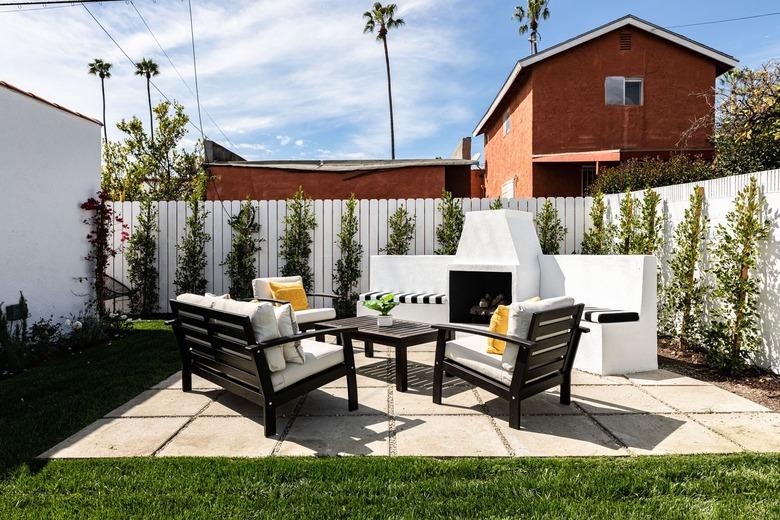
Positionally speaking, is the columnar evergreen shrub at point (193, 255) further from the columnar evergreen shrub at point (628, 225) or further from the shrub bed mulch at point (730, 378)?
the shrub bed mulch at point (730, 378)

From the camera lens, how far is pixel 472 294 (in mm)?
6742

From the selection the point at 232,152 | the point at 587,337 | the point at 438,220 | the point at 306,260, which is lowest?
the point at 587,337

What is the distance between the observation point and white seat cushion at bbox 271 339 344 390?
3533 millimetres

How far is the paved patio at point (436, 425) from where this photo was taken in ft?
10.4

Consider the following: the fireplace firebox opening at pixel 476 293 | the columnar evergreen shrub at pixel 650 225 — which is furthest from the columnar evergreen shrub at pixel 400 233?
the columnar evergreen shrub at pixel 650 225

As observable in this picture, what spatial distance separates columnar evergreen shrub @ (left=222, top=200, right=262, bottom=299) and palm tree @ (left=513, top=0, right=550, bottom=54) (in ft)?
61.5

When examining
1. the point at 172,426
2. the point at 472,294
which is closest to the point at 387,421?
the point at 172,426

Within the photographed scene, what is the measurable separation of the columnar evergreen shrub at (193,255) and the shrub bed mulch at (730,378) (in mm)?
7548

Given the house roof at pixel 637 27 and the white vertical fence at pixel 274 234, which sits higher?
the house roof at pixel 637 27

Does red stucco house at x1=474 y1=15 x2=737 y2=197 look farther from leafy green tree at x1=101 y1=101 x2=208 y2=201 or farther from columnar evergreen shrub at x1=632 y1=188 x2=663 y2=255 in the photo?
leafy green tree at x1=101 y1=101 x2=208 y2=201

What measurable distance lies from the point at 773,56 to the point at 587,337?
807 cm

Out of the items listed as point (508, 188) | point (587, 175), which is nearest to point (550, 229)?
point (587, 175)

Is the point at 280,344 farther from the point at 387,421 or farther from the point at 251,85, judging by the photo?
the point at 251,85

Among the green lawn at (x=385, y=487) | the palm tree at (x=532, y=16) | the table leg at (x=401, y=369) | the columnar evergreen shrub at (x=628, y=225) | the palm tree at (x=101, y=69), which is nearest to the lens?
the green lawn at (x=385, y=487)
